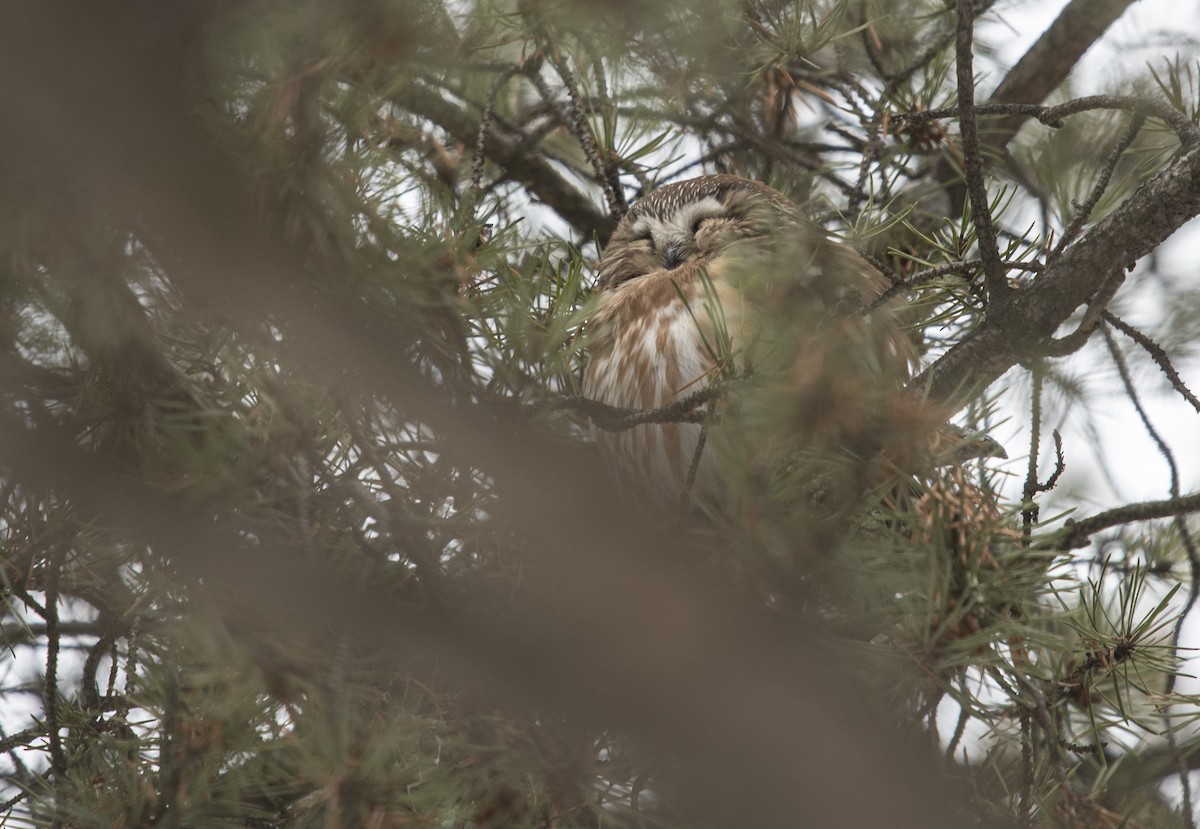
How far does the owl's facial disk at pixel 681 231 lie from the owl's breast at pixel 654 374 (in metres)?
0.27

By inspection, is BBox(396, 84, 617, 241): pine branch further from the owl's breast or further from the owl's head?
the owl's breast

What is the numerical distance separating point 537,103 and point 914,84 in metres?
1.14

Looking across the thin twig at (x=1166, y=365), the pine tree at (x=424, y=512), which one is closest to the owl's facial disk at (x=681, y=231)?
the pine tree at (x=424, y=512)

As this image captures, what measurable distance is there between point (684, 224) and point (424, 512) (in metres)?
1.83

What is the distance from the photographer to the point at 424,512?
1.71 meters

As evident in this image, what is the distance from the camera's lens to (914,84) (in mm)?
3172

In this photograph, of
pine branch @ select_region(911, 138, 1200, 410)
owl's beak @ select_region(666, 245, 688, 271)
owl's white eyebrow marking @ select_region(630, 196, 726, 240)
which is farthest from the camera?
owl's white eyebrow marking @ select_region(630, 196, 726, 240)

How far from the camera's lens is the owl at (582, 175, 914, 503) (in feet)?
4.23

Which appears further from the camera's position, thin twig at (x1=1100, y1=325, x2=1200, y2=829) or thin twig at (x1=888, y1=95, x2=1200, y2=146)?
thin twig at (x1=1100, y1=325, x2=1200, y2=829)

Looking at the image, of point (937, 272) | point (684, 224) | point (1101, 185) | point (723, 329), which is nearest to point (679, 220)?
point (684, 224)

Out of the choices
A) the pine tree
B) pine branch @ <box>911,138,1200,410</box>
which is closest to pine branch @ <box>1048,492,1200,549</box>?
the pine tree

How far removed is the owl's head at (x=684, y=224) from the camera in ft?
10.4

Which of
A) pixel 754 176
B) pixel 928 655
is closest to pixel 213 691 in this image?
pixel 928 655

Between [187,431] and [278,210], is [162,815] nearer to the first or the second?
[187,431]
